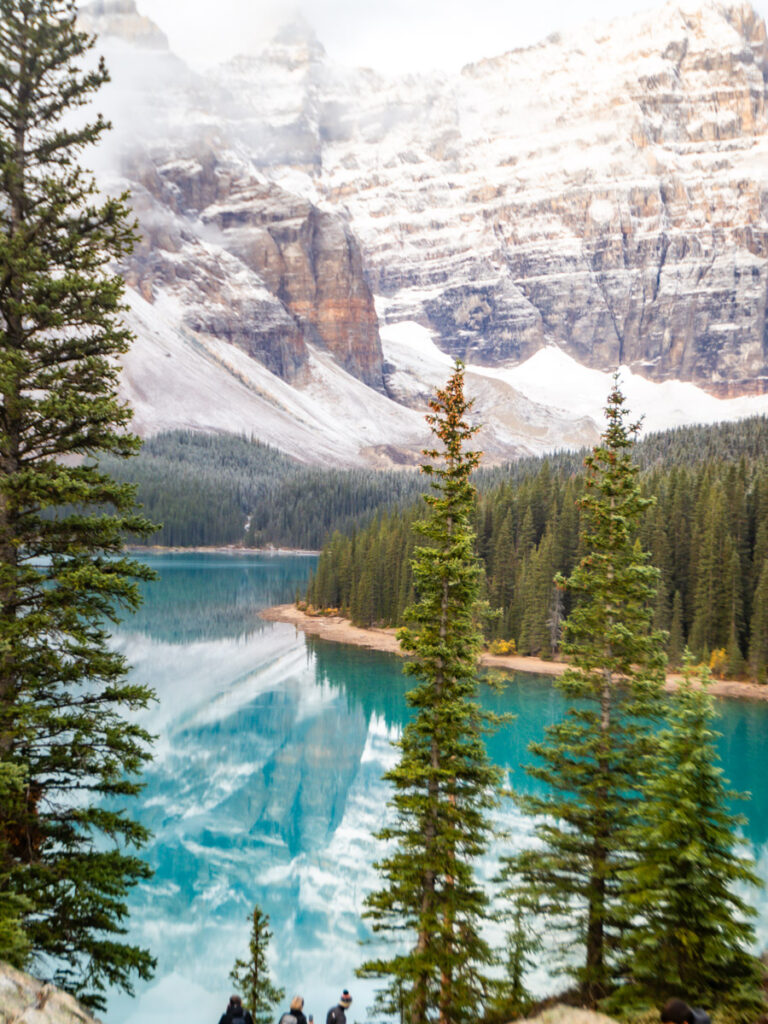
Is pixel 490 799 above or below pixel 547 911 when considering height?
above

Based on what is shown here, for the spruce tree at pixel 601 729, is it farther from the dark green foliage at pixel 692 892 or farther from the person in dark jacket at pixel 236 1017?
the person in dark jacket at pixel 236 1017

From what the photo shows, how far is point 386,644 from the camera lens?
233 feet

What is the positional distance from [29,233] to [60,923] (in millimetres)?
9637

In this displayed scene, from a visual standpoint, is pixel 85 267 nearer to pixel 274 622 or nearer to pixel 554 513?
pixel 554 513

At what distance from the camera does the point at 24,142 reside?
37.4ft

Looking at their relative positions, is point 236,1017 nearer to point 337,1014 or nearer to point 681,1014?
point 337,1014

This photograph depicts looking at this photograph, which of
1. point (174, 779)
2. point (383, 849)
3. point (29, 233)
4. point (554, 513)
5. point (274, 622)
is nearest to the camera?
A: point (29, 233)

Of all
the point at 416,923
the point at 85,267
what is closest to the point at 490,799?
the point at 416,923

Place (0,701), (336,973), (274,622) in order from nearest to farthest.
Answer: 1. (0,701)
2. (336,973)
3. (274,622)

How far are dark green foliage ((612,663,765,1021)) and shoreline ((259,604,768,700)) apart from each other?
3564 cm

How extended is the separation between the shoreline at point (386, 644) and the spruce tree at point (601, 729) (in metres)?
31.6

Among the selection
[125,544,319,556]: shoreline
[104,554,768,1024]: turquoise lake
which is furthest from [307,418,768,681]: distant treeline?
[125,544,319,556]: shoreline

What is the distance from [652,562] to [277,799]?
4365 cm

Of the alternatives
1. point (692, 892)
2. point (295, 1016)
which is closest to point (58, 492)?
point (295, 1016)
